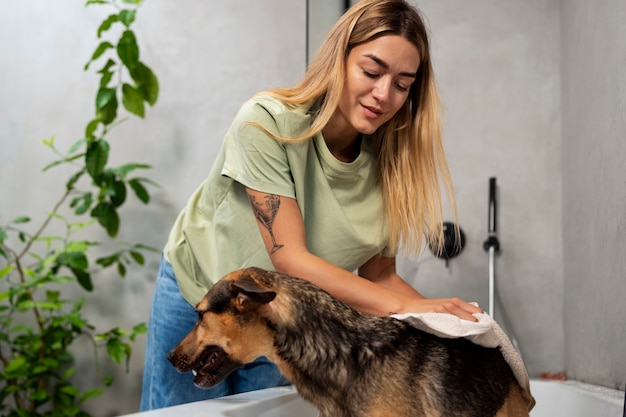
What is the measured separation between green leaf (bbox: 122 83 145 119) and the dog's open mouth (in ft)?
6.88

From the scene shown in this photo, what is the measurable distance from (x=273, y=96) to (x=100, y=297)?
2.13 metres

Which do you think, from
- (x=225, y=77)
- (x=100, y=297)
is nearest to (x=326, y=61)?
(x=225, y=77)

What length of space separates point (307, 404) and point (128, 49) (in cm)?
200

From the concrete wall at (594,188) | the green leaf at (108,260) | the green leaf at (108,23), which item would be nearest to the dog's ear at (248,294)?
the concrete wall at (594,188)

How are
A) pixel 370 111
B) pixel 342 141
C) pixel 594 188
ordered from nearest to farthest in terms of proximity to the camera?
pixel 370 111 → pixel 342 141 → pixel 594 188

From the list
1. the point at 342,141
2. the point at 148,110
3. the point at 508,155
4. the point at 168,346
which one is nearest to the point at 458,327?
the point at 342,141

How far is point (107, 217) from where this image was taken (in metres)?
3.23

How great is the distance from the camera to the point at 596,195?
2.47 m

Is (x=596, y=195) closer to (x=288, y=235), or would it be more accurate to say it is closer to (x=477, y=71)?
(x=477, y=71)

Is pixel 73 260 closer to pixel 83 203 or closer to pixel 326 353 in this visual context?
pixel 83 203

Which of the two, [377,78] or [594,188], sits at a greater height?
[377,78]

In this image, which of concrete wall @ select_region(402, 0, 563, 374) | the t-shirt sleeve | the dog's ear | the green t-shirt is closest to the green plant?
concrete wall @ select_region(402, 0, 563, 374)

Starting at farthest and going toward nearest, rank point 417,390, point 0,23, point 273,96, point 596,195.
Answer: point 0,23 < point 596,195 < point 273,96 < point 417,390

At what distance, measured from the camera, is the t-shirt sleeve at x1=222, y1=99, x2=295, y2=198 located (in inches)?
59.6
